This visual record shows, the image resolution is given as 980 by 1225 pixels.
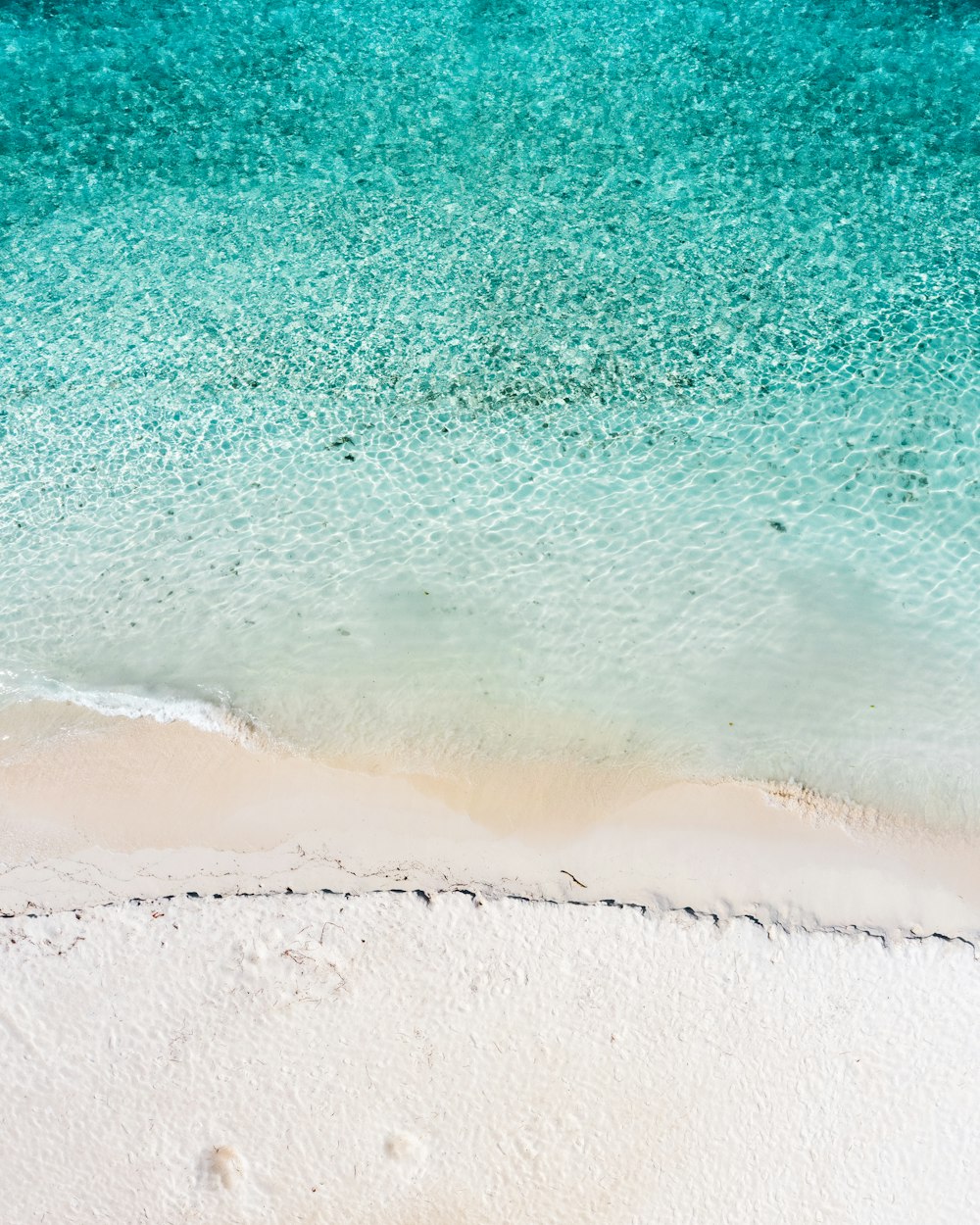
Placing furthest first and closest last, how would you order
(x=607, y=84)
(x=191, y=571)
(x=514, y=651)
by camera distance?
(x=607, y=84) < (x=191, y=571) < (x=514, y=651)

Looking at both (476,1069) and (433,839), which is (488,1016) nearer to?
(476,1069)

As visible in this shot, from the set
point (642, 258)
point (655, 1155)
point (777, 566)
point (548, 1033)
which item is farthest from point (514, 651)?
point (642, 258)

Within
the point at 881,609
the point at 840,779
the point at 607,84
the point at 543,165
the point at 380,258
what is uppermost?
the point at 607,84

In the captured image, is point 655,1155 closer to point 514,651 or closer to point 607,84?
point 514,651

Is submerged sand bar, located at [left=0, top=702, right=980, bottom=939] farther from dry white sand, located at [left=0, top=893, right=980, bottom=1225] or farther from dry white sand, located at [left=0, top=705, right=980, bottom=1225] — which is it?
dry white sand, located at [left=0, top=893, right=980, bottom=1225]

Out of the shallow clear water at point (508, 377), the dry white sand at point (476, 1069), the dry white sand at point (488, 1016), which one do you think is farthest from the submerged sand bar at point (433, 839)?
the shallow clear water at point (508, 377)

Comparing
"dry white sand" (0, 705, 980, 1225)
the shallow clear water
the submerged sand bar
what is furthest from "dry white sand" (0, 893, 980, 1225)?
the shallow clear water
